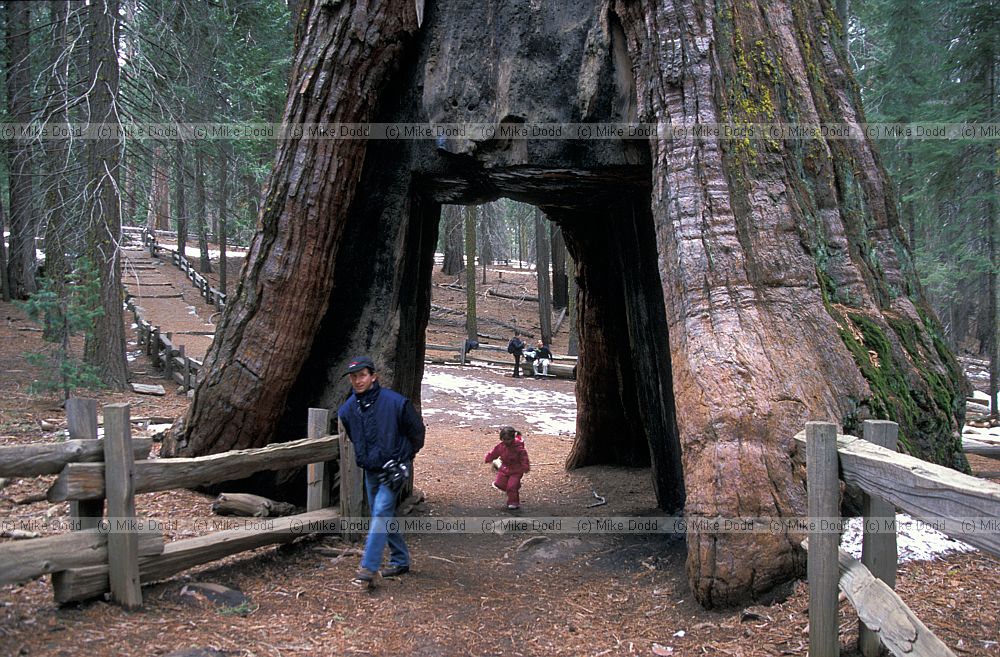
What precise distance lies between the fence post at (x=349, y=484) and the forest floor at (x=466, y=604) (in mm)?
288

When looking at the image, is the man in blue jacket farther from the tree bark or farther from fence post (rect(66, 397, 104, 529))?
the tree bark

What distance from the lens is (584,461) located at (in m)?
11.6

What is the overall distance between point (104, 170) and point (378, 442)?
8.23 metres

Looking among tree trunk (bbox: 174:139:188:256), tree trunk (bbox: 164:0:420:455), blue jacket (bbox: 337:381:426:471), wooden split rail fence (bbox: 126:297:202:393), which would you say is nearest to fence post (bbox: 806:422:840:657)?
blue jacket (bbox: 337:381:426:471)

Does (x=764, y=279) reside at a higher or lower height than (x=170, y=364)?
higher

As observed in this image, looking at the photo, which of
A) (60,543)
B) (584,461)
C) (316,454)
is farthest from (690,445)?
(584,461)

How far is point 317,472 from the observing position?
6996 millimetres

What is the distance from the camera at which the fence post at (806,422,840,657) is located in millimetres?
3777

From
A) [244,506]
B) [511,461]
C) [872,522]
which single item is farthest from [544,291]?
[872,522]

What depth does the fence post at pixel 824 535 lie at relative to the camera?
378 cm

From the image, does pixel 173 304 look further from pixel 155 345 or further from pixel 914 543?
pixel 914 543

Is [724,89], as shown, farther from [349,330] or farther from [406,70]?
[349,330]

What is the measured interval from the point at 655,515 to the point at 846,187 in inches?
165

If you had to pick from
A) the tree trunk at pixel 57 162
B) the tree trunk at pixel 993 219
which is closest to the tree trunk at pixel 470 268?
the tree trunk at pixel 57 162
